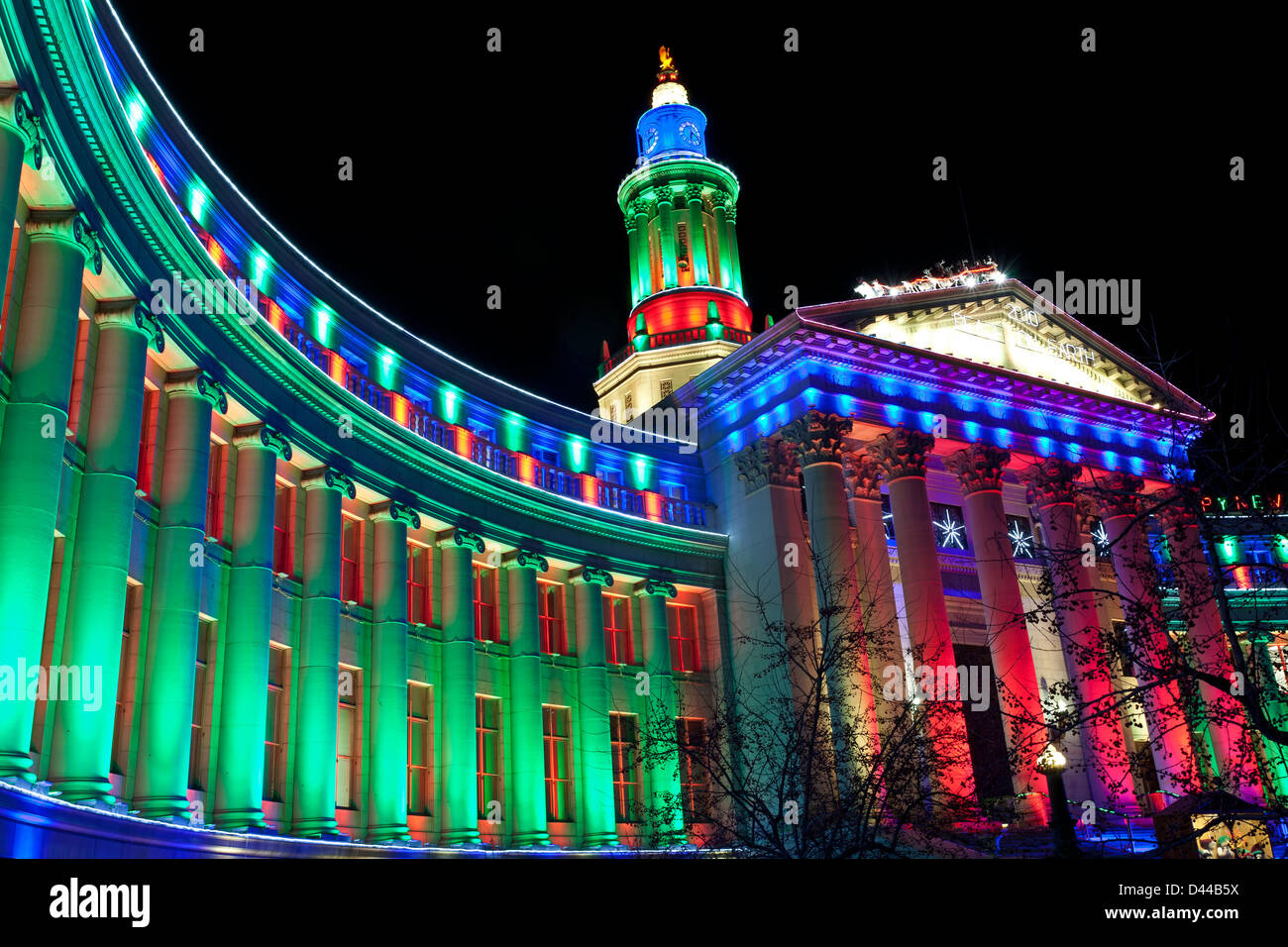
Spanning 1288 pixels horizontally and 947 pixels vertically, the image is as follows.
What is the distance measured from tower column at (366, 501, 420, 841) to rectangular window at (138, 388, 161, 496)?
8.54 meters

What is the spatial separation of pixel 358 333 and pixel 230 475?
823 cm

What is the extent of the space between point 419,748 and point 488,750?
286 centimetres

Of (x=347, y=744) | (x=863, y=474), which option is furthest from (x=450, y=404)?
(x=863, y=474)

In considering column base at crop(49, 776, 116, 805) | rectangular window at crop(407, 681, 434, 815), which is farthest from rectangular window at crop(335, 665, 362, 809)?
column base at crop(49, 776, 116, 805)

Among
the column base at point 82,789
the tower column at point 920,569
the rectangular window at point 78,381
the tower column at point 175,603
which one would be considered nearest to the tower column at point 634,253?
the tower column at point 920,569

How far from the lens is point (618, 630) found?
41.8 m

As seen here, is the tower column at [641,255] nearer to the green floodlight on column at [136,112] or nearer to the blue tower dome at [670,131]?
the blue tower dome at [670,131]

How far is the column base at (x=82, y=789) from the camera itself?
19078mm

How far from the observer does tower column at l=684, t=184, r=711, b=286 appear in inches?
2308

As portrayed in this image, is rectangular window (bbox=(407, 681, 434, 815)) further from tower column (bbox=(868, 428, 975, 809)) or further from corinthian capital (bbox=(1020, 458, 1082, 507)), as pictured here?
corinthian capital (bbox=(1020, 458, 1082, 507))

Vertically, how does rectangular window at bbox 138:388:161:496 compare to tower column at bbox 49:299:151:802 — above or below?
above

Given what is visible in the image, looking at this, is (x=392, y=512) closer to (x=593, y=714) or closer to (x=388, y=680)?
(x=388, y=680)

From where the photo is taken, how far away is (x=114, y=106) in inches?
865
